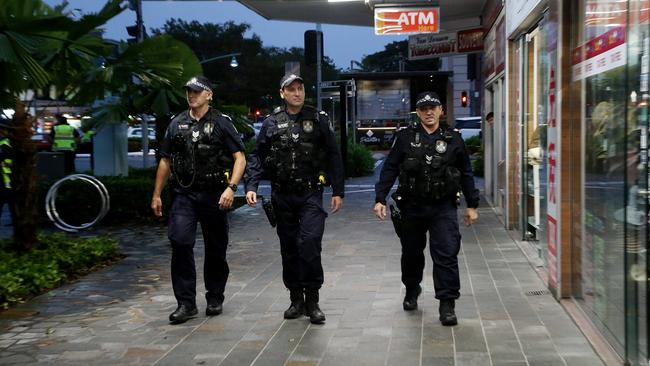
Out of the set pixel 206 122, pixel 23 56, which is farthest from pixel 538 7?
pixel 23 56

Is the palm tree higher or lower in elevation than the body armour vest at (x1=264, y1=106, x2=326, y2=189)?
higher

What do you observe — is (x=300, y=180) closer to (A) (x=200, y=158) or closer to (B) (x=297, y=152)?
(B) (x=297, y=152)

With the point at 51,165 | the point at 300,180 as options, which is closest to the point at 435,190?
the point at 300,180

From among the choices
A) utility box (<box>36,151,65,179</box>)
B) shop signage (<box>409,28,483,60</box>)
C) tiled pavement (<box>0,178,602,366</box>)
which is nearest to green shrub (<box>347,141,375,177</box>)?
shop signage (<box>409,28,483,60</box>)

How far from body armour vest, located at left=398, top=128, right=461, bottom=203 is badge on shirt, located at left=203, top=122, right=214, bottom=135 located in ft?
4.91

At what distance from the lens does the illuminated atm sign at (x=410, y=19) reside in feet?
46.7

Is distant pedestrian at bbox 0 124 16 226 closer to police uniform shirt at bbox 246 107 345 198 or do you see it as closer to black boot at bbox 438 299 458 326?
police uniform shirt at bbox 246 107 345 198

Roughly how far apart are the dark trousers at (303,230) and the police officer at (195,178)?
42 centimetres

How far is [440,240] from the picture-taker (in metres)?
6.50

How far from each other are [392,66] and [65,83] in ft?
317

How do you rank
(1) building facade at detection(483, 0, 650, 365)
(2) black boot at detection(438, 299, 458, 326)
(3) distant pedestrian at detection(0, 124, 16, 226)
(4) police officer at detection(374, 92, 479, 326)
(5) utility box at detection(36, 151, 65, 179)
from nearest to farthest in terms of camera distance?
(1) building facade at detection(483, 0, 650, 365), (2) black boot at detection(438, 299, 458, 326), (4) police officer at detection(374, 92, 479, 326), (3) distant pedestrian at detection(0, 124, 16, 226), (5) utility box at detection(36, 151, 65, 179)

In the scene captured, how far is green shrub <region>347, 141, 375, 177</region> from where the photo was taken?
78.8 feet

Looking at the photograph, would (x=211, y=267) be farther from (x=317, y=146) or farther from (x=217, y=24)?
(x=217, y=24)

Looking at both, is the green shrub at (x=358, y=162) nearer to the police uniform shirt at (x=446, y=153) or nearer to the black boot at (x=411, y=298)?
the black boot at (x=411, y=298)
